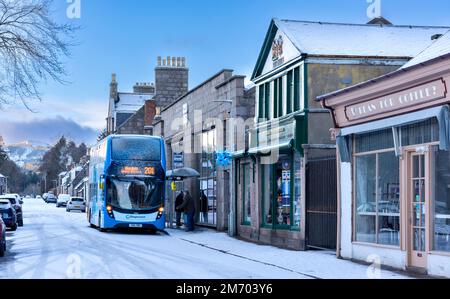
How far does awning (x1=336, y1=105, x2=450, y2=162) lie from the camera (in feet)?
49.4

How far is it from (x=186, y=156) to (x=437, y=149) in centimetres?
2462

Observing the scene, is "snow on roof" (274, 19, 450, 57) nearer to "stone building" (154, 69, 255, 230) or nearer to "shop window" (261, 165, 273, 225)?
"shop window" (261, 165, 273, 225)

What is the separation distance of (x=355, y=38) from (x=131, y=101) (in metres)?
52.5

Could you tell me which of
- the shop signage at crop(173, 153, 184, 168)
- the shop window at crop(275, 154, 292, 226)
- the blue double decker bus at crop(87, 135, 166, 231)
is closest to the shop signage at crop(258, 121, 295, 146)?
the shop window at crop(275, 154, 292, 226)

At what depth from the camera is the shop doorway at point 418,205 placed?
15875 millimetres

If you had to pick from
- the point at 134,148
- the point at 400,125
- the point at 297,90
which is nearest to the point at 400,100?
the point at 400,125

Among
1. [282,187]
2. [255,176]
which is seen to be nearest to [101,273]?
[282,187]

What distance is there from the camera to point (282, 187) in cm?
2442

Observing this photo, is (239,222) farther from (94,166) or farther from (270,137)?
(94,166)

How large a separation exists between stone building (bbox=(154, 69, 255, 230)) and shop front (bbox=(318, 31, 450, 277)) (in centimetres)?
995

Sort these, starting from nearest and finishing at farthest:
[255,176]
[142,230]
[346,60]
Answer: [346,60], [255,176], [142,230]

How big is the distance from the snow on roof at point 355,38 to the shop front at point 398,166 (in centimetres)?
343
